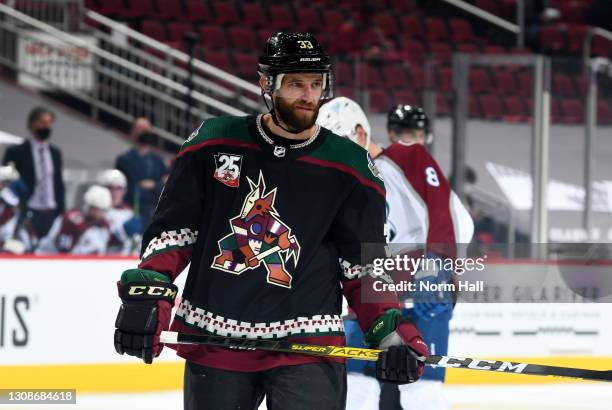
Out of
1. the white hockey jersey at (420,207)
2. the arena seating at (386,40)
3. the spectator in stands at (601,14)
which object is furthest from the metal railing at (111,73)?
the spectator in stands at (601,14)

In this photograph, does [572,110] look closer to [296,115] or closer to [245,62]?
[245,62]

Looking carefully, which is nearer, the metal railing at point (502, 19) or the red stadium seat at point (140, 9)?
the red stadium seat at point (140, 9)

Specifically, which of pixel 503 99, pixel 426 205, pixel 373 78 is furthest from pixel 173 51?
pixel 426 205

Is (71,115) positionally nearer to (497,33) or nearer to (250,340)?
(497,33)

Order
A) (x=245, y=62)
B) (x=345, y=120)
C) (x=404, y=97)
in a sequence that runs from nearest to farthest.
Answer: (x=345, y=120), (x=404, y=97), (x=245, y=62)

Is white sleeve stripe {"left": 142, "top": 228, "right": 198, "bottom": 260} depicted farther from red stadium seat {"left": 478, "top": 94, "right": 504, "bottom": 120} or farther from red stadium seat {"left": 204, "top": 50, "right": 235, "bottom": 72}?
red stadium seat {"left": 204, "top": 50, "right": 235, "bottom": 72}

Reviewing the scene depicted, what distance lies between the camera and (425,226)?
373 centimetres

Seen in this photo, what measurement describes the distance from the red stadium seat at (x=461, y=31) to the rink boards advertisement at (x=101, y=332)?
239 inches

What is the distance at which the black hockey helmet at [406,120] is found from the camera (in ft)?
13.7

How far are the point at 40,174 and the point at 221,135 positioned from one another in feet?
15.4

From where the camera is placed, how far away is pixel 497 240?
6754 mm

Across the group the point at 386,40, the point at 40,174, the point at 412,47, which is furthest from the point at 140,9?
the point at 40,174

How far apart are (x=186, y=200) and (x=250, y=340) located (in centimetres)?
31

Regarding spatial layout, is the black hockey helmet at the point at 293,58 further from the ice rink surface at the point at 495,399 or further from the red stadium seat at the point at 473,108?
the red stadium seat at the point at 473,108
